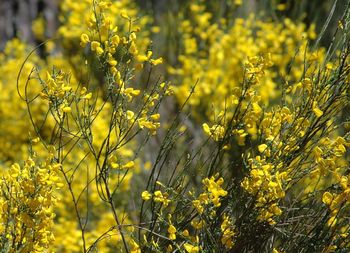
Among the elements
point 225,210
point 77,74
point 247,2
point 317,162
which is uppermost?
point 317,162

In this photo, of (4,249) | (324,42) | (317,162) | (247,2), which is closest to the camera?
(317,162)

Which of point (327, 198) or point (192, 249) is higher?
point (327, 198)

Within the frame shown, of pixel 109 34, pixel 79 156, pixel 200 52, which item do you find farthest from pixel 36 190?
pixel 200 52

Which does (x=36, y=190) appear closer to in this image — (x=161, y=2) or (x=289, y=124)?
(x=289, y=124)

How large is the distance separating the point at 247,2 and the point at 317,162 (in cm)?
493

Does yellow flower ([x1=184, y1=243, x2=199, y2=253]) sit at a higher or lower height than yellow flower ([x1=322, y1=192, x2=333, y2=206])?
lower

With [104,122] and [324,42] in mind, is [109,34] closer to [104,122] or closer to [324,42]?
[104,122]

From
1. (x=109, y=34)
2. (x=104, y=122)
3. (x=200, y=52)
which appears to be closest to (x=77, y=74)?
(x=200, y=52)

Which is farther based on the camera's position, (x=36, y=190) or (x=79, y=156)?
(x=79, y=156)

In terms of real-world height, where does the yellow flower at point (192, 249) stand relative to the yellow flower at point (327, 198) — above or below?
below

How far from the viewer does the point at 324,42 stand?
595 centimetres

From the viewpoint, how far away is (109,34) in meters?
2.50

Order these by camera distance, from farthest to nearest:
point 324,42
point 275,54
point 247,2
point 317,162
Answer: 1. point 247,2
2. point 324,42
3. point 275,54
4. point 317,162

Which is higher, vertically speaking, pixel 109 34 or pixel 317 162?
pixel 109 34
